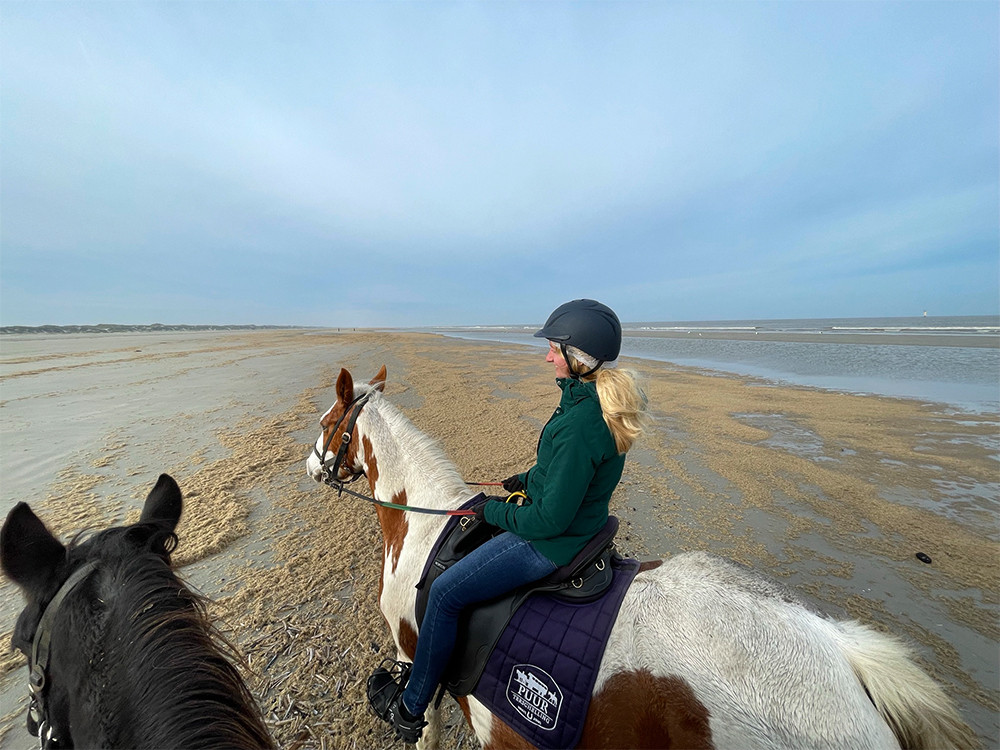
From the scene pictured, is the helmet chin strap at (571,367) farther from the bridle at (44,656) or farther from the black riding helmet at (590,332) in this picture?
the bridle at (44,656)

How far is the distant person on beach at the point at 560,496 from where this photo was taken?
6.04 feet

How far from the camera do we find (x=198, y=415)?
9602mm

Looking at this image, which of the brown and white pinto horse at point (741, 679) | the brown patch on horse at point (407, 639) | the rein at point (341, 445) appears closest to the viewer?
the brown and white pinto horse at point (741, 679)

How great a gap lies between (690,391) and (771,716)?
46.6 feet

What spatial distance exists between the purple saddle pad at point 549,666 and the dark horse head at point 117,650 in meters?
1.16

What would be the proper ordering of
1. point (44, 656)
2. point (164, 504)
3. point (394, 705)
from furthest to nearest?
point (394, 705), point (164, 504), point (44, 656)

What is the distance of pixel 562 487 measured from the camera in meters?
1.82

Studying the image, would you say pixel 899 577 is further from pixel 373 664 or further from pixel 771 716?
pixel 373 664

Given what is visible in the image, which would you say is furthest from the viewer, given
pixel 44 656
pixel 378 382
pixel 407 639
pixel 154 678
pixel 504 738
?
pixel 378 382

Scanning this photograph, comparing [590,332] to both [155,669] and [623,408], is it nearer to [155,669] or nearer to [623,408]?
[623,408]

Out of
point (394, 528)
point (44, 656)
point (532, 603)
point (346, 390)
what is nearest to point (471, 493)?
point (394, 528)

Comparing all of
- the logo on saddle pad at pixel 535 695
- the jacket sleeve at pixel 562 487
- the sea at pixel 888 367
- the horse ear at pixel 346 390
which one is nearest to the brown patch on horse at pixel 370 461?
the horse ear at pixel 346 390

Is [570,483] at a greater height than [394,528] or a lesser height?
greater

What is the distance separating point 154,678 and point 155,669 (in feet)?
0.08
